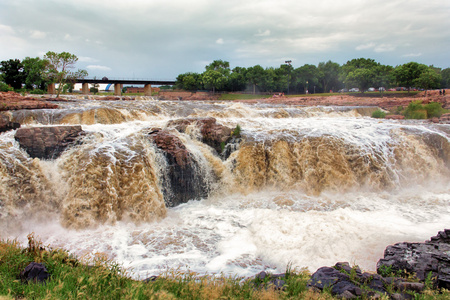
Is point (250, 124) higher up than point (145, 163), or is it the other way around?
point (250, 124)

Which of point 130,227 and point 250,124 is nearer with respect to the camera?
point 130,227

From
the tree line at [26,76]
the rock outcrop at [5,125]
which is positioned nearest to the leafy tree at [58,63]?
the tree line at [26,76]

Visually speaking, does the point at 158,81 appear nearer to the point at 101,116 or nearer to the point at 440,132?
the point at 101,116

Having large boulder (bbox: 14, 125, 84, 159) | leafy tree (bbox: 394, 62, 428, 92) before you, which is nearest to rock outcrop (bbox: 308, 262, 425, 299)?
large boulder (bbox: 14, 125, 84, 159)

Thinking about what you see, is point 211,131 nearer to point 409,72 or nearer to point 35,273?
point 35,273

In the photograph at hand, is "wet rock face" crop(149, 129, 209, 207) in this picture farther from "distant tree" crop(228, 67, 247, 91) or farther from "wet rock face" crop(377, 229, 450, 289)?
"distant tree" crop(228, 67, 247, 91)

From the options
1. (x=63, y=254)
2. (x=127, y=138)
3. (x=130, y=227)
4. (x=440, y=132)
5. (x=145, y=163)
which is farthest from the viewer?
(x=440, y=132)

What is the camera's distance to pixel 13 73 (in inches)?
1720

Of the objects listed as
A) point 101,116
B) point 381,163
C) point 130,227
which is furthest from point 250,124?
point 130,227

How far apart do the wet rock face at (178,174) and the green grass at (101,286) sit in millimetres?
5680

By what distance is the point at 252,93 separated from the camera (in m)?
49.3

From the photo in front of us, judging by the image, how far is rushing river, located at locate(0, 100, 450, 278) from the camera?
7.08 meters

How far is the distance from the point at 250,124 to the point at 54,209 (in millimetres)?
9370

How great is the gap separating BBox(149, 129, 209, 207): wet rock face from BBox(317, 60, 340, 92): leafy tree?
51371mm
